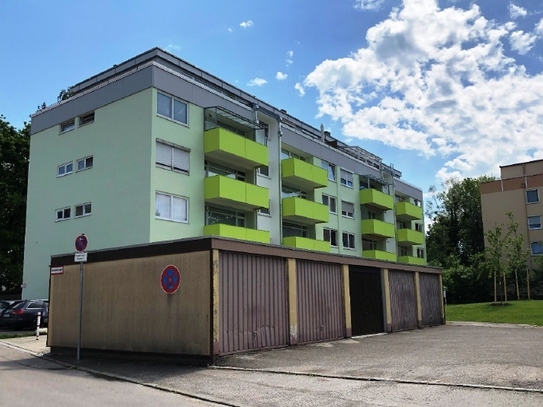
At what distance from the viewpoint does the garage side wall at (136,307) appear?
1351cm

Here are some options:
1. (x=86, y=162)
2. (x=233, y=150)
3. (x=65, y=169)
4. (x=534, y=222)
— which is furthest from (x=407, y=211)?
(x=65, y=169)

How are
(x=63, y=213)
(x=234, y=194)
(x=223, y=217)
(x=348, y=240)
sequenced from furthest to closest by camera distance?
(x=348, y=240) → (x=223, y=217) → (x=63, y=213) → (x=234, y=194)

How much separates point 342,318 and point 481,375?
918 cm

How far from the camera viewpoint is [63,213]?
30.2 metres

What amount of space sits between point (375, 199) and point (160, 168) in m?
24.4

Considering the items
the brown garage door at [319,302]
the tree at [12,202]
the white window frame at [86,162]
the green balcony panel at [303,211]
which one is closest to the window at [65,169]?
the white window frame at [86,162]

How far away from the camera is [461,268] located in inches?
2160

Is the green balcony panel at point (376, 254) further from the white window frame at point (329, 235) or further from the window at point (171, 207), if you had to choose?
the window at point (171, 207)

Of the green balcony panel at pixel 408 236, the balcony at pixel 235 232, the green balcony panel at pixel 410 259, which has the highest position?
the green balcony panel at pixel 408 236

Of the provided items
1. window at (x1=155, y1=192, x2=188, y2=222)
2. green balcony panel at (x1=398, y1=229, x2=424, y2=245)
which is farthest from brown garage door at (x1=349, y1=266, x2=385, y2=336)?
green balcony panel at (x1=398, y1=229, x2=424, y2=245)

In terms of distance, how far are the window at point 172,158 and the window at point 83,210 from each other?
16.0ft

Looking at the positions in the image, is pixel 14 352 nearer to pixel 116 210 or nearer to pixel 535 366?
pixel 116 210

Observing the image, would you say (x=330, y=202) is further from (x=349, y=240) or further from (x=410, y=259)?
(x=410, y=259)

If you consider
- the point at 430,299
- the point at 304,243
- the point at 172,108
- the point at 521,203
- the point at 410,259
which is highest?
the point at 172,108
